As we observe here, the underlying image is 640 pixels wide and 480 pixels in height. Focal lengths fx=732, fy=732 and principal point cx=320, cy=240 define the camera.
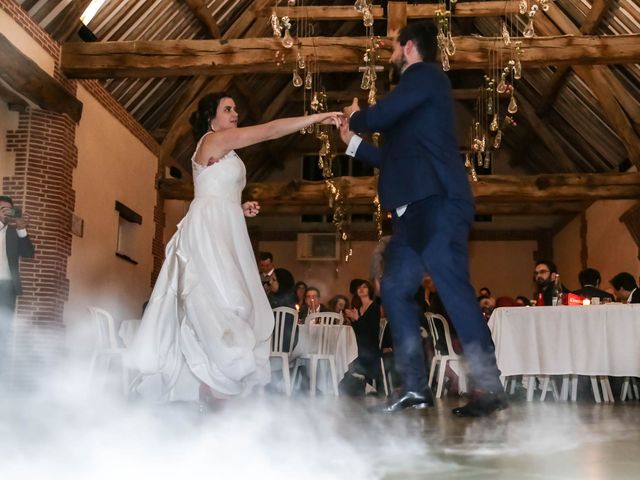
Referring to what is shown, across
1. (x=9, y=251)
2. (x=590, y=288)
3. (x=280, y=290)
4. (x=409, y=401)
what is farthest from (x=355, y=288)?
(x=409, y=401)

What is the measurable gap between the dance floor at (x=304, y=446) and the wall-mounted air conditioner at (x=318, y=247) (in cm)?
1203

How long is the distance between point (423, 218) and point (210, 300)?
1220 mm

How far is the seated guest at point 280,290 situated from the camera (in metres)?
6.43

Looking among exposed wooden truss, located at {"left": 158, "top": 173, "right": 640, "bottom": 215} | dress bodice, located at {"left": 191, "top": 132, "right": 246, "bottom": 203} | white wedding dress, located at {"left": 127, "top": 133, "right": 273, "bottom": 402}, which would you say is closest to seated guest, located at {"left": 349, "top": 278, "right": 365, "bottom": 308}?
exposed wooden truss, located at {"left": 158, "top": 173, "right": 640, "bottom": 215}

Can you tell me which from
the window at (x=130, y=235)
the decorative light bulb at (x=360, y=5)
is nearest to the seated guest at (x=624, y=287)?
the decorative light bulb at (x=360, y=5)

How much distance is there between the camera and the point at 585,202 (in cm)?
1316

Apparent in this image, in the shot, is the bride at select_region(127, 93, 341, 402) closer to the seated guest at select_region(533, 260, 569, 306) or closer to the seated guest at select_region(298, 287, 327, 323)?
the seated guest at select_region(533, 260, 569, 306)

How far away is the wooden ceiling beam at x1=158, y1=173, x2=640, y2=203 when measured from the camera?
1028 centimetres

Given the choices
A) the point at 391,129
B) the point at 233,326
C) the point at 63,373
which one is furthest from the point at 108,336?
the point at 391,129

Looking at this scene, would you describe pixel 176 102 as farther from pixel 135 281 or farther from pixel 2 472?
pixel 2 472

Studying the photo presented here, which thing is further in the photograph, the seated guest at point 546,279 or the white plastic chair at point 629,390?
the seated guest at point 546,279

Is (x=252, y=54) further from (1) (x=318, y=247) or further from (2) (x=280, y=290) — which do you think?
(1) (x=318, y=247)

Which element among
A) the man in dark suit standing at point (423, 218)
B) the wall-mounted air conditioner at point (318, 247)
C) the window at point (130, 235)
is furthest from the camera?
the wall-mounted air conditioner at point (318, 247)

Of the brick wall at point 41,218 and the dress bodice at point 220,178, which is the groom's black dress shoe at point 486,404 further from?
the brick wall at point 41,218
